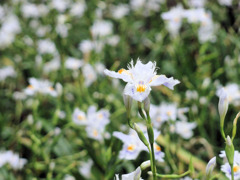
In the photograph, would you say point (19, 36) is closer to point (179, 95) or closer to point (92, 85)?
point (92, 85)

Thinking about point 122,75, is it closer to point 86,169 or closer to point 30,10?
point 86,169

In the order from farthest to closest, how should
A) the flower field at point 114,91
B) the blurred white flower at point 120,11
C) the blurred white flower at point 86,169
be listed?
the blurred white flower at point 120,11 → the blurred white flower at point 86,169 → the flower field at point 114,91

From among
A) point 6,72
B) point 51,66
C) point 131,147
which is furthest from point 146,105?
point 6,72

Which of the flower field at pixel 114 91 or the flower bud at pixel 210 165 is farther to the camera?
the flower field at pixel 114 91

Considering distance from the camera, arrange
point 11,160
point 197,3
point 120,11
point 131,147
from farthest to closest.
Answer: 1. point 120,11
2. point 197,3
3. point 11,160
4. point 131,147

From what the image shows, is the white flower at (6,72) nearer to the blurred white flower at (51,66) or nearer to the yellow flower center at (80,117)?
the blurred white flower at (51,66)

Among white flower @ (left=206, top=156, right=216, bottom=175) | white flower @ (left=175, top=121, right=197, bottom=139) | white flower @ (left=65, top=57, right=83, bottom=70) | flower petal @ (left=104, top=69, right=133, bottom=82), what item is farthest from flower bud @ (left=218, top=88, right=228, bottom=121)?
white flower @ (left=65, top=57, right=83, bottom=70)

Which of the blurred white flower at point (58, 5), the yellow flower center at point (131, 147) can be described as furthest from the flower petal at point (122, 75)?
the blurred white flower at point (58, 5)
